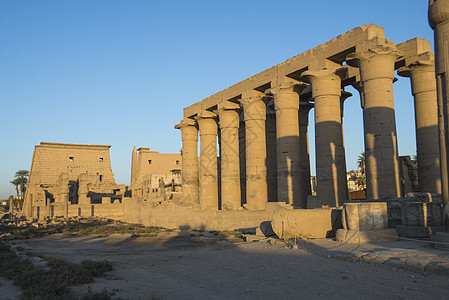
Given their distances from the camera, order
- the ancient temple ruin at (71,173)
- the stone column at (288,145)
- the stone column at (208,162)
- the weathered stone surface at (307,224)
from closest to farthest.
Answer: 1. the weathered stone surface at (307,224)
2. the stone column at (288,145)
3. the stone column at (208,162)
4. the ancient temple ruin at (71,173)

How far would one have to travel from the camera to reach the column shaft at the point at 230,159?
25.3 m

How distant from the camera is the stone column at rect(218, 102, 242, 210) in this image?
2528 centimetres

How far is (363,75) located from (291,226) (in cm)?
804

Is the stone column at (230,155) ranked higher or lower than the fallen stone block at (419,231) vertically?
higher

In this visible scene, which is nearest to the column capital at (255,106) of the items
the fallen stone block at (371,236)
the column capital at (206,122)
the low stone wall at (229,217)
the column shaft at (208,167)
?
the column capital at (206,122)

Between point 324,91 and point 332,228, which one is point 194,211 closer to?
point 324,91

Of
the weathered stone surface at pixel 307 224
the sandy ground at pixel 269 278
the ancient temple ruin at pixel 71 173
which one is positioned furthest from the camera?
the ancient temple ruin at pixel 71 173

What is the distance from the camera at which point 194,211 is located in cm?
2205

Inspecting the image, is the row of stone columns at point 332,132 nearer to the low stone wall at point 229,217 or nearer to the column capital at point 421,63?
the column capital at point 421,63

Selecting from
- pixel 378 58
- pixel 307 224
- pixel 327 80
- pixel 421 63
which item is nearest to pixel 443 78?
pixel 307 224

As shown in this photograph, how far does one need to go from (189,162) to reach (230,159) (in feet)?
17.8

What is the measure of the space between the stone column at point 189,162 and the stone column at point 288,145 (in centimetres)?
1001

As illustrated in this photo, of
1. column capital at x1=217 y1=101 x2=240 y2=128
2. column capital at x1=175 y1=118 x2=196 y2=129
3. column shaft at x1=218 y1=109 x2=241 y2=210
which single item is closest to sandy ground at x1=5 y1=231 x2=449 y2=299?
column shaft at x1=218 y1=109 x2=241 y2=210

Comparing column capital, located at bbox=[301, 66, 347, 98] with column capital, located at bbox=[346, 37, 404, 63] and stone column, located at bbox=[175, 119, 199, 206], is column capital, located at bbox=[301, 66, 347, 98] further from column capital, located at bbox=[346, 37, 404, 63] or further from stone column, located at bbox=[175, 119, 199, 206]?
stone column, located at bbox=[175, 119, 199, 206]
